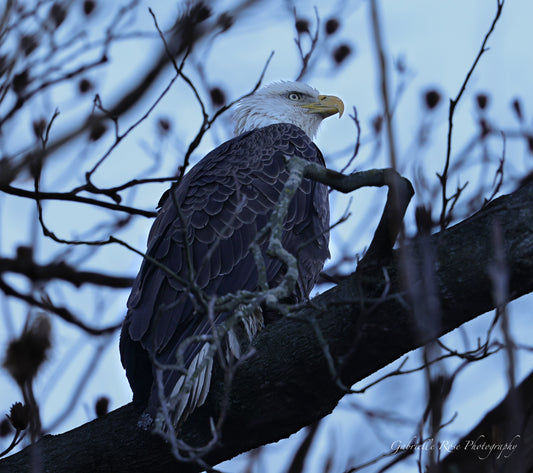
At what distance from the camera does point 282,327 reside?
3.36 meters

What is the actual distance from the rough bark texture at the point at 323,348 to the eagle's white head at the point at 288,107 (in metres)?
2.87

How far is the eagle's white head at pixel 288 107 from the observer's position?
19.7 feet

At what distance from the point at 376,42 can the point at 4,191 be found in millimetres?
2926

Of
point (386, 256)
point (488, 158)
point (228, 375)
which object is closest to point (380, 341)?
point (386, 256)

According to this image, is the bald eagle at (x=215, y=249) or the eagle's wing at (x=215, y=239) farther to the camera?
the eagle's wing at (x=215, y=239)

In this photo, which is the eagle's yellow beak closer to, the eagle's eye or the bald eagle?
the eagle's eye

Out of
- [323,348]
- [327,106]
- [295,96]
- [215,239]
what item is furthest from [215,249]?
[295,96]

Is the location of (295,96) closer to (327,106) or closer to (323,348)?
(327,106)

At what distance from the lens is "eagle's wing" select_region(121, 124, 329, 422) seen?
388 cm

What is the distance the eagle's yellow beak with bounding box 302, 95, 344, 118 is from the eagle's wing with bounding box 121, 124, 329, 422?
93 centimetres

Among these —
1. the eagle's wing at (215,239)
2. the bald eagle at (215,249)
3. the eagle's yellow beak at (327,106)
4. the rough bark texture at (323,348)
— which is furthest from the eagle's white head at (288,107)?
the rough bark texture at (323,348)

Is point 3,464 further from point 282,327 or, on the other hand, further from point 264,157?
point 264,157

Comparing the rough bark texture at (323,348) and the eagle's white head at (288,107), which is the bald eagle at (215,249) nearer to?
the rough bark texture at (323,348)

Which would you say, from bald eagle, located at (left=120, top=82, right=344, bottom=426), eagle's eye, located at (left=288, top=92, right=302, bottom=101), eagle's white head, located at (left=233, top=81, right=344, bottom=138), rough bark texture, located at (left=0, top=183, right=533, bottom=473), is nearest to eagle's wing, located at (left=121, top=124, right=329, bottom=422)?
bald eagle, located at (left=120, top=82, right=344, bottom=426)
